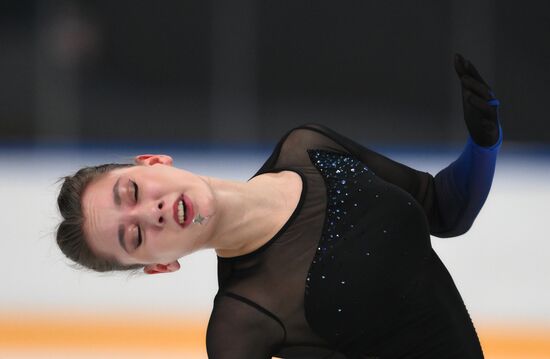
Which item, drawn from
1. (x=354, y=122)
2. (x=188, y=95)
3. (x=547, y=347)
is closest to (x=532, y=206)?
(x=547, y=347)

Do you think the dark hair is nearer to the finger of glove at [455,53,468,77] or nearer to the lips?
the lips

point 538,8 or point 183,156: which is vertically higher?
point 538,8

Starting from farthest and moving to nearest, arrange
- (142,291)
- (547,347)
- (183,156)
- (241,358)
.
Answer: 1. (183,156)
2. (142,291)
3. (547,347)
4. (241,358)

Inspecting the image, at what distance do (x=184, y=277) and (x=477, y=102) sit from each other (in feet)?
6.68

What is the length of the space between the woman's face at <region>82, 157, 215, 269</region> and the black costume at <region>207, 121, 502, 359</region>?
0.19 metres

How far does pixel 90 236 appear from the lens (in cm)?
230

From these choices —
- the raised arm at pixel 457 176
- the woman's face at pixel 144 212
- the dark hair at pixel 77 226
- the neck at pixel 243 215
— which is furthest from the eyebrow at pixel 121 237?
the raised arm at pixel 457 176

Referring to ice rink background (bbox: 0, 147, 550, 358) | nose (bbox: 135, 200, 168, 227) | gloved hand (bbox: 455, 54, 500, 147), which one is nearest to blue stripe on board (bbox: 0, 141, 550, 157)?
ice rink background (bbox: 0, 147, 550, 358)

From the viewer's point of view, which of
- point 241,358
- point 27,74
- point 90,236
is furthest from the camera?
point 27,74

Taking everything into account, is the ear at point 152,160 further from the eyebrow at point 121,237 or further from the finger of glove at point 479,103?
the finger of glove at point 479,103

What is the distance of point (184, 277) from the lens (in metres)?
3.93

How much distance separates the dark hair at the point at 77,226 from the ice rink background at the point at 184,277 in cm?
141

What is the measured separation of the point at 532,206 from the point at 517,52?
158 cm

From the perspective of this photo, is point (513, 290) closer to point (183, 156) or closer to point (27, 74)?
point (183, 156)
